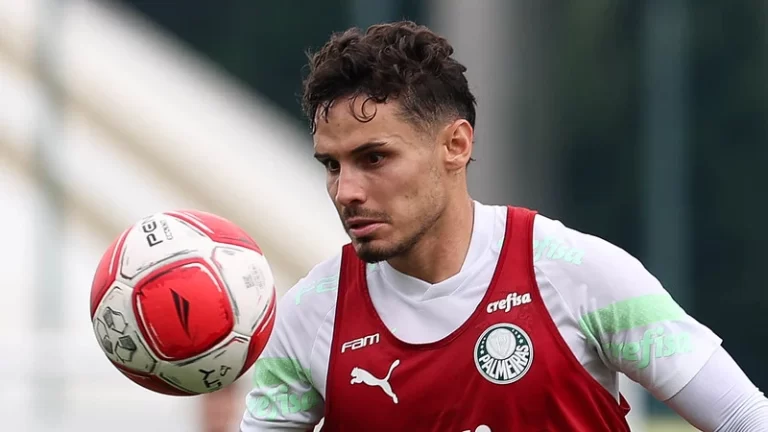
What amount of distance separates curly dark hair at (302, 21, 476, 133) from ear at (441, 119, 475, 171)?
0.03 metres

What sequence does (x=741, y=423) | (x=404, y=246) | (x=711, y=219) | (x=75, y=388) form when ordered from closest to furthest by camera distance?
(x=741, y=423)
(x=404, y=246)
(x=75, y=388)
(x=711, y=219)

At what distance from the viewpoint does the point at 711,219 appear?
9.70 m

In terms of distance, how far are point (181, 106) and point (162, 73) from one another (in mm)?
355

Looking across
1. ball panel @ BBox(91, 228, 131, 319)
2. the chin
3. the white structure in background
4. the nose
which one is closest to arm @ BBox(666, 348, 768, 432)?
the chin

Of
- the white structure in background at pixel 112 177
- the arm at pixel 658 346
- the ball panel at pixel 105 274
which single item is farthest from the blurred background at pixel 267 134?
the arm at pixel 658 346

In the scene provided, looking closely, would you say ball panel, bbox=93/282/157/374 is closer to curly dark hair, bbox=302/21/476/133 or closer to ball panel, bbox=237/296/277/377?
ball panel, bbox=237/296/277/377

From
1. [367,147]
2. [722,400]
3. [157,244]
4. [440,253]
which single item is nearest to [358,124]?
[367,147]

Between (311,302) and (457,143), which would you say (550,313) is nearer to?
(457,143)

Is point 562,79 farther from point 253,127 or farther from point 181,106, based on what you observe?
point 181,106

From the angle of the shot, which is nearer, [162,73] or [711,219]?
[711,219]

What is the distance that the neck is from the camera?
3516 mm

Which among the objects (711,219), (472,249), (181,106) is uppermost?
(181,106)

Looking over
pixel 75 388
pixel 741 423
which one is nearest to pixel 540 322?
pixel 741 423

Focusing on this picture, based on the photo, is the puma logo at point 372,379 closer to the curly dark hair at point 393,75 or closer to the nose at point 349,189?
the nose at point 349,189
